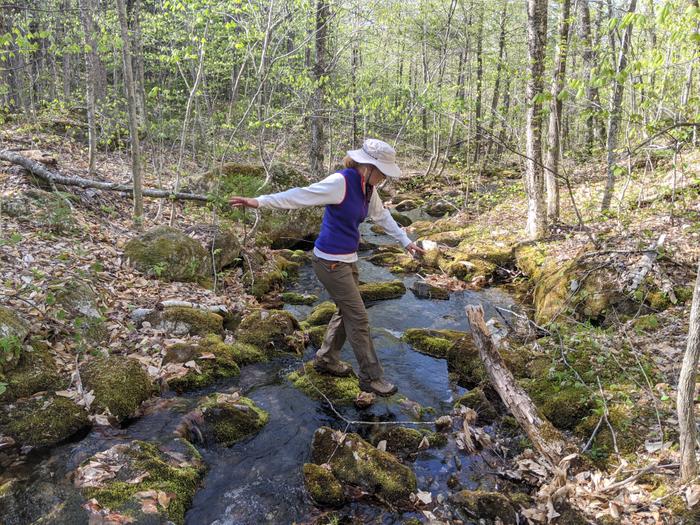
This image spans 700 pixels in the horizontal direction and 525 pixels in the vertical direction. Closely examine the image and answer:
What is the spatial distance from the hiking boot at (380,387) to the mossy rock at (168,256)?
3.94 m

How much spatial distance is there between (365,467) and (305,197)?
2.66m

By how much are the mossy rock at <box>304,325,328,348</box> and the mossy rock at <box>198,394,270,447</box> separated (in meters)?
2.06

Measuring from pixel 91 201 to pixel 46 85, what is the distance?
1828 centimetres

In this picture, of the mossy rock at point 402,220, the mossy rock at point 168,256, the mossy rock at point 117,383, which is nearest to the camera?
the mossy rock at point 117,383

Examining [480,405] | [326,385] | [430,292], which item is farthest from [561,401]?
[430,292]

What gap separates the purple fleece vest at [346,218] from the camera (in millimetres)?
4918

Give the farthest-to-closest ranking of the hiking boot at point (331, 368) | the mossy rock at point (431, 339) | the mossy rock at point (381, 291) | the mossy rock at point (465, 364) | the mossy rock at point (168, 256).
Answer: the mossy rock at point (381, 291), the mossy rock at point (168, 256), the mossy rock at point (431, 339), the mossy rock at point (465, 364), the hiking boot at point (331, 368)

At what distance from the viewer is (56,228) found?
7.93 metres

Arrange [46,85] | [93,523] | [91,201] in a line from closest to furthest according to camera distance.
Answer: [93,523]
[91,201]
[46,85]

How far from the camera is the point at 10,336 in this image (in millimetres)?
4559

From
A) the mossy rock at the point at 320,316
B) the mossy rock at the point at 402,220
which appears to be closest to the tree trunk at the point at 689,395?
the mossy rock at the point at 320,316

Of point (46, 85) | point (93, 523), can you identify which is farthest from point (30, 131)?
point (93, 523)

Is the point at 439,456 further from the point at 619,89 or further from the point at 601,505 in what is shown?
the point at 619,89

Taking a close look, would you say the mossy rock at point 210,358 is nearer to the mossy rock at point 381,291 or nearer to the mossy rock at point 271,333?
the mossy rock at point 271,333
